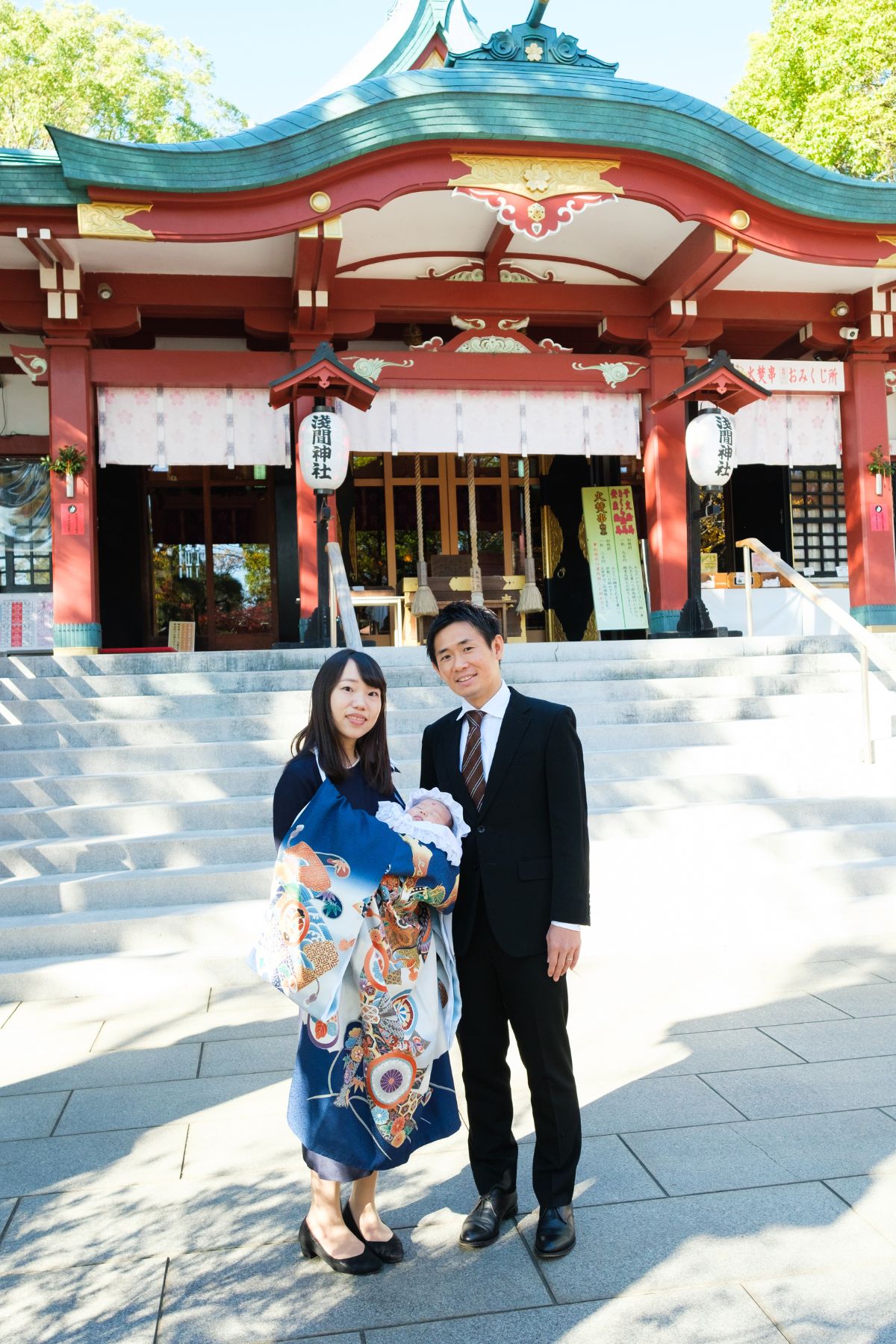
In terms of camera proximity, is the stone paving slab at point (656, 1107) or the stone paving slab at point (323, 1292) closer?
the stone paving slab at point (323, 1292)

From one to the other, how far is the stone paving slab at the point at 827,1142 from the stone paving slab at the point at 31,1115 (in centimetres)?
219

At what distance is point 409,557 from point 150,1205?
10.4m

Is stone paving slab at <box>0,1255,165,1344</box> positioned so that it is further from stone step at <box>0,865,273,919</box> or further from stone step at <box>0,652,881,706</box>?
stone step at <box>0,652,881,706</box>

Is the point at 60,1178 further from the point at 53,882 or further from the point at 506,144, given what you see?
the point at 506,144

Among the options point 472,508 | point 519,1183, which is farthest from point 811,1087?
point 472,508

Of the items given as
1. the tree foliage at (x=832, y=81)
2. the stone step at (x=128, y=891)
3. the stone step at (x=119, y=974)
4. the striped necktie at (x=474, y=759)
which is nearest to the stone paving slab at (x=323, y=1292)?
the striped necktie at (x=474, y=759)

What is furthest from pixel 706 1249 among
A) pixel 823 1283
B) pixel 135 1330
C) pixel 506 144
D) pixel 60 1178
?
pixel 506 144

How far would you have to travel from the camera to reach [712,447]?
891cm

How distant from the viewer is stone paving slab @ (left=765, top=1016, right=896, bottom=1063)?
3.63m

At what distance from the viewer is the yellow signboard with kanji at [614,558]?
1177 cm

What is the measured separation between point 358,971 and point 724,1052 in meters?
1.85

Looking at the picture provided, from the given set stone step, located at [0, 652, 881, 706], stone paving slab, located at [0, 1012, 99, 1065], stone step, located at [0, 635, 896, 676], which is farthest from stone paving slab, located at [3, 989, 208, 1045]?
stone step, located at [0, 635, 896, 676]

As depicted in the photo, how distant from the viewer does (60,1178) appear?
9.52ft

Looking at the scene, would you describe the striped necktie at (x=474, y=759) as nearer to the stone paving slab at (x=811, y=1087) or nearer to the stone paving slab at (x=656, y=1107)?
the stone paving slab at (x=656, y=1107)
